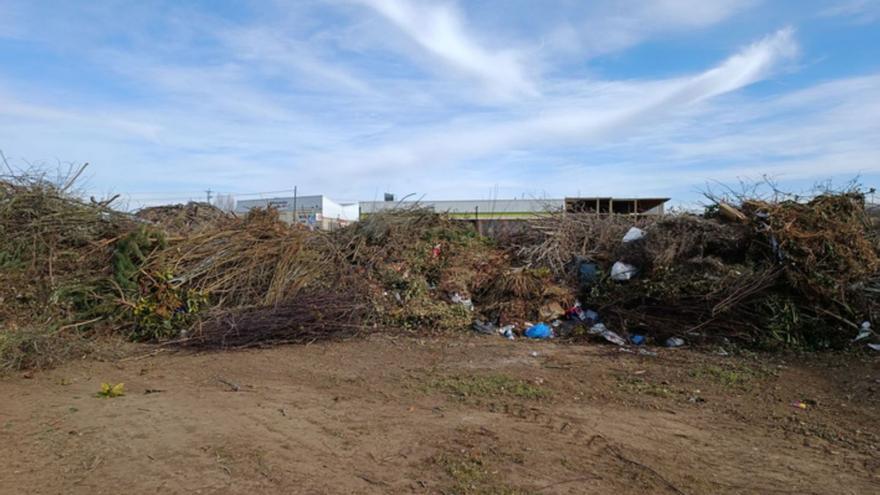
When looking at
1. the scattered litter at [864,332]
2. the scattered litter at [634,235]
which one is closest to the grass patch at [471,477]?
the scattered litter at [864,332]

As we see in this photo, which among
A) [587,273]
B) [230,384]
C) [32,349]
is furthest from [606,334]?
[32,349]

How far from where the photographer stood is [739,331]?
7934 millimetres

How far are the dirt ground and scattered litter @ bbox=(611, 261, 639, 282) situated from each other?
2229mm

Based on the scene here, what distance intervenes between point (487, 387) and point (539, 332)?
10.8 ft

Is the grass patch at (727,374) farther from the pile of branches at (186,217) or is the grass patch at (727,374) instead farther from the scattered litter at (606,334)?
the pile of branches at (186,217)

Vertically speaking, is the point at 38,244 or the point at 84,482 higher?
the point at 38,244

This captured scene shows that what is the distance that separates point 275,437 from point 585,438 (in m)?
2.38

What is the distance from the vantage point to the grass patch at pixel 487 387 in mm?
5641

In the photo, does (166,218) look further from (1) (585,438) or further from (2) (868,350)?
(2) (868,350)

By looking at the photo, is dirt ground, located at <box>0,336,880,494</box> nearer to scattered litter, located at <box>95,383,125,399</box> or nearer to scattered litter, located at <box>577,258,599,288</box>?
scattered litter, located at <box>95,383,125,399</box>

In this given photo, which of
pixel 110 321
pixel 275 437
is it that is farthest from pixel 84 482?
pixel 110 321

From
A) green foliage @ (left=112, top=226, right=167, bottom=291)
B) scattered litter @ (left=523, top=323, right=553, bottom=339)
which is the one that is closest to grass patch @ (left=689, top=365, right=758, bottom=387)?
scattered litter @ (left=523, top=323, right=553, bottom=339)

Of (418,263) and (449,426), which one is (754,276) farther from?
(449,426)

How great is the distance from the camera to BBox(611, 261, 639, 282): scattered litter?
9523 millimetres
